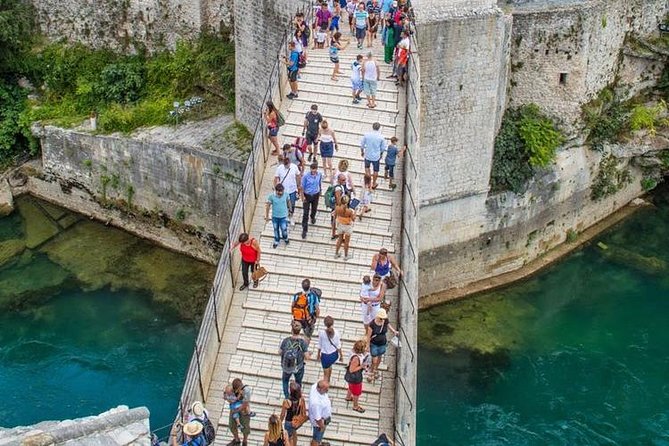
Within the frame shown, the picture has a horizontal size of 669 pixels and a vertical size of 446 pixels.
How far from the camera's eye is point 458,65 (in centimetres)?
2325

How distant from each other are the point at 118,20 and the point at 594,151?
47.2ft

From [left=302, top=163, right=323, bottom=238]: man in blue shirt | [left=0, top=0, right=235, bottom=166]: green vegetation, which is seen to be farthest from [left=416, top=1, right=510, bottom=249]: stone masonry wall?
[left=302, top=163, right=323, bottom=238]: man in blue shirt

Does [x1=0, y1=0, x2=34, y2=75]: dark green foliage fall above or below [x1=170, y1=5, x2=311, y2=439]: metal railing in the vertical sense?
above

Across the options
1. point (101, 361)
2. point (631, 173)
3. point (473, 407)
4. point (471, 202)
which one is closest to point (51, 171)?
point (101, 361)

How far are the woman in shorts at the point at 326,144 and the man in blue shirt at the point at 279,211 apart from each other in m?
1.49

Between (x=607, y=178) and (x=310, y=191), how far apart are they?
14314 millimetres

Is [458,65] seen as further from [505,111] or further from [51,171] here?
[51,171]

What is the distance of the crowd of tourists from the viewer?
13250 mm

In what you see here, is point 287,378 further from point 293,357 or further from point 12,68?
point 12,68

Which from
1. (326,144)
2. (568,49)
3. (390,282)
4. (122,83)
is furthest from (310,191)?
(122,83)

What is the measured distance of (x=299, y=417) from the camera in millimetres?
13328

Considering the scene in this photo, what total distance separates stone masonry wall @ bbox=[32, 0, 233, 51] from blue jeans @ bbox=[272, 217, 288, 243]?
1294cm

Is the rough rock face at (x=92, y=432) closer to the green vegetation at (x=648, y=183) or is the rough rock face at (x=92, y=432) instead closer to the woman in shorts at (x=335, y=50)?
the woman in shorts at (x=335, y=50)

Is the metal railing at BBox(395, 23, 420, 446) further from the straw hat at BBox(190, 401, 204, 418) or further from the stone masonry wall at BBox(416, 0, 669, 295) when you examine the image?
the straw hat at BBox(190, 401, 204, 418)
